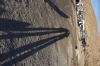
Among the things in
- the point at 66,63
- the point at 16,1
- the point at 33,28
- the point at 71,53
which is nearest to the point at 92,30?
the point at 71,53

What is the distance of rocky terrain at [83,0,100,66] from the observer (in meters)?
10.6

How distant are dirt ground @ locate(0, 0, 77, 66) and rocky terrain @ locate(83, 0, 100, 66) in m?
2.68

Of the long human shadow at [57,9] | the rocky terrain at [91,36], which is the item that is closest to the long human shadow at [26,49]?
the long human shadow at [57,9]

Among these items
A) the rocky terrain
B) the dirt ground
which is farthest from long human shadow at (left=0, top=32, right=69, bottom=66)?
the rocky terrain

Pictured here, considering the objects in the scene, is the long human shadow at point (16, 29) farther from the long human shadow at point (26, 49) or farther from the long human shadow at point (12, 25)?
the long human shadow at point (26, 49)

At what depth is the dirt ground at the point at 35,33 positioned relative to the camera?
402 cm

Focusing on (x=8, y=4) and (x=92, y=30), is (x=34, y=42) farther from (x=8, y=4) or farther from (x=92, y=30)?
(x=92, y=30)

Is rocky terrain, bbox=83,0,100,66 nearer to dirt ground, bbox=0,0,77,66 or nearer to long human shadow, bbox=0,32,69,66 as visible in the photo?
dirt ground, bbox=0,0,77,66

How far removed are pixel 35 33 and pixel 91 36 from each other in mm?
6447

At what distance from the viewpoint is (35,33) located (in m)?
5.17

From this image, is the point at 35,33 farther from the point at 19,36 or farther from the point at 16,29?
the point at 16,29

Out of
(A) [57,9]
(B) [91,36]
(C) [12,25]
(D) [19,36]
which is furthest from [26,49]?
(B) [91,36]

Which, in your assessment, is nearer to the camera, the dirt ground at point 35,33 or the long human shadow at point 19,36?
the long human shadow at point 19,36

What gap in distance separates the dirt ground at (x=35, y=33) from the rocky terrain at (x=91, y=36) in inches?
105
